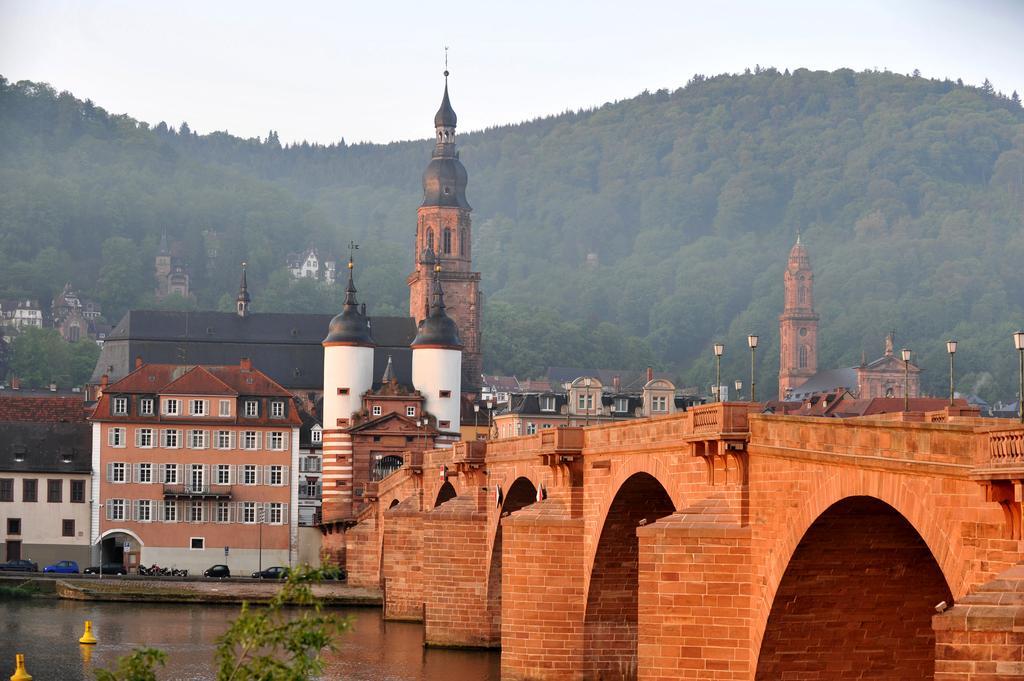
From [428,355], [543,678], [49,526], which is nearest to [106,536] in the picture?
[49,526]

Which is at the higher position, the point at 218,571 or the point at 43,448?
the point at 43,448

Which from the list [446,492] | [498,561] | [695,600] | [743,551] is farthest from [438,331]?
[743,551]

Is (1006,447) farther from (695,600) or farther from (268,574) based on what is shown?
(268,574)

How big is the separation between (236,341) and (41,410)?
133 ft

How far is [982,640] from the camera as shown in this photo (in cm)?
2362

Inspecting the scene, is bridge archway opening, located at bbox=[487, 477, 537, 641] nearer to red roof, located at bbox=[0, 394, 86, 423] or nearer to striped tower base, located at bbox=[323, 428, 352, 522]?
striped tower base, located at bbox=[323, 428, 352, 522]

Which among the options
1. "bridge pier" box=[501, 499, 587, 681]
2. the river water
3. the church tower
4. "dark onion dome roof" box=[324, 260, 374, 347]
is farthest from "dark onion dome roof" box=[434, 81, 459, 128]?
"bridge pier" box=[501, 499, 587, 681]

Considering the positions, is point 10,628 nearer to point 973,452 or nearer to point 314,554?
point 314,554

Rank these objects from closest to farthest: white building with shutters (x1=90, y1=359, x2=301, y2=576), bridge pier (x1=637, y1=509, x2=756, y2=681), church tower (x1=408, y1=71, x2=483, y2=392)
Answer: bridge pier (x1=637, y1=509, x2=756, y2=681) → white building with shutters (x1=90, y1=359, x2=301, y2=576) → church tower (x1=408, y1=71, x2=483, y2=392)

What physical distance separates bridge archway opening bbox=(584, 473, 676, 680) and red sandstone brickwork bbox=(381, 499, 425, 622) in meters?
30.9

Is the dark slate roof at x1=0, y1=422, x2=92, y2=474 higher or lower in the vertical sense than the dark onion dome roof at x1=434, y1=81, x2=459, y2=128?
lower

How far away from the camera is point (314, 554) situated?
116m

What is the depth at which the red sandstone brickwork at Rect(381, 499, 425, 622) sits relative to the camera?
8538 centimetres

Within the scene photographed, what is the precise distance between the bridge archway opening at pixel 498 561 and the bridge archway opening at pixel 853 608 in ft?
92.5
